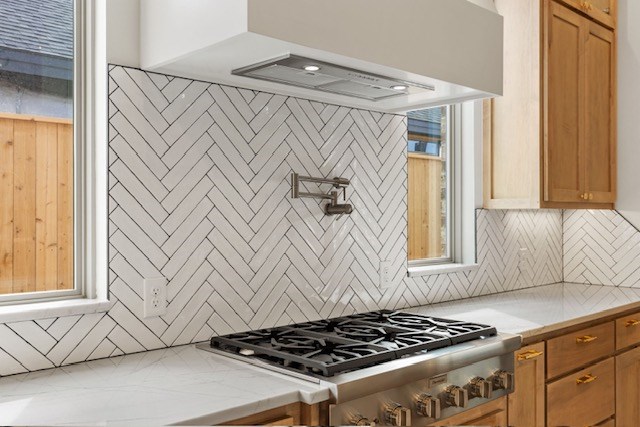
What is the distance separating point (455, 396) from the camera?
6.20ft

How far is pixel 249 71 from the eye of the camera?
1968mm

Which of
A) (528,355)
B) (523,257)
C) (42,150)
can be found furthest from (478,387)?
(523,257)

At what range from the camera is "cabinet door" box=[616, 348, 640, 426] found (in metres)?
2.92

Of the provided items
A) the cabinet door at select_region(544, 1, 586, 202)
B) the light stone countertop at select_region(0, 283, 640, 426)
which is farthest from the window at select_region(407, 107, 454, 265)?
the light stone countertop at select_region(0, 283, 640, 426)

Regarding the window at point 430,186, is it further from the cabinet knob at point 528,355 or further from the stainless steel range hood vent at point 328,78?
the cabinet knob at point 528,355

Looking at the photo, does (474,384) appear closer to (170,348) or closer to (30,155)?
(170,348)

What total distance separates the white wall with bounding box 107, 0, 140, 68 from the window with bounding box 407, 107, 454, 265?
146 centimetres

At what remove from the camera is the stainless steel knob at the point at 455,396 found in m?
1.89

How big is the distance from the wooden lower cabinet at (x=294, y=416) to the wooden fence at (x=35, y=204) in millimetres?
827

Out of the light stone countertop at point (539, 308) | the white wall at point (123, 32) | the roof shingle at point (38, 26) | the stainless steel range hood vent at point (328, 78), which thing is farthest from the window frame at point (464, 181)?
the roof shingle at point (38, 26)

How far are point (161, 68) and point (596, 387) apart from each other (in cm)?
227

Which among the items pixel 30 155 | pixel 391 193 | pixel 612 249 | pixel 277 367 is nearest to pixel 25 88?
pixel 30 155

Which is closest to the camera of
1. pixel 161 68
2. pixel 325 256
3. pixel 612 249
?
pixel 161 68

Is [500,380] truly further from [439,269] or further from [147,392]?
[147,392]
